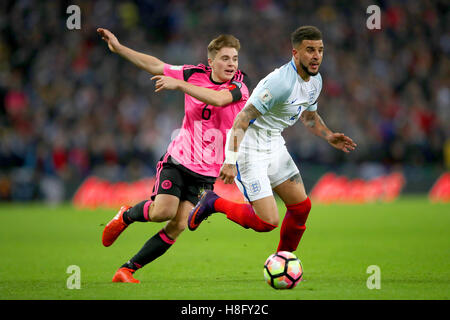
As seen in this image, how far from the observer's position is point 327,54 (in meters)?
21.7

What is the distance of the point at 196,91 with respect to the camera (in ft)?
19.9

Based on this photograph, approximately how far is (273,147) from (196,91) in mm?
1181

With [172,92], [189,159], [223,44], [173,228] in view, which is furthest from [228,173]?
[172,92]

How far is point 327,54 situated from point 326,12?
1.95 metres

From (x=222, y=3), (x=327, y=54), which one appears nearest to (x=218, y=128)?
(x=327, y=54)

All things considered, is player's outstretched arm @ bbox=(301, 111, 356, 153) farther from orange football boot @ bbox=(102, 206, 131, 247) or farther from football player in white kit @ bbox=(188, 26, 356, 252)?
orange football boot @ bbox=(102, 206, 131, 247)

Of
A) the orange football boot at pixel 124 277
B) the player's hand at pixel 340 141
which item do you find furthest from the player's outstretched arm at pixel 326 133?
the orange football boot at pixel 124 277

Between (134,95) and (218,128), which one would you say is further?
(134,95)

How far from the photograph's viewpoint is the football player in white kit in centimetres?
640

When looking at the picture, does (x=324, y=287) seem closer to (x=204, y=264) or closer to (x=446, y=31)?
(x=204, y=264)

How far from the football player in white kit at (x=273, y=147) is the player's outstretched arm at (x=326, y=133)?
0.03 m

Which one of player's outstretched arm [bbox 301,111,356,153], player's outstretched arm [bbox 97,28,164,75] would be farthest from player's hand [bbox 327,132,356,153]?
player's outstretched arm [bbox 97,28,164,75]

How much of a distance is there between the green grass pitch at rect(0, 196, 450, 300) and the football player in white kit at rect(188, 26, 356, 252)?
2.13 ft

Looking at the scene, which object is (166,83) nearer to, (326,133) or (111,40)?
(111,40)
